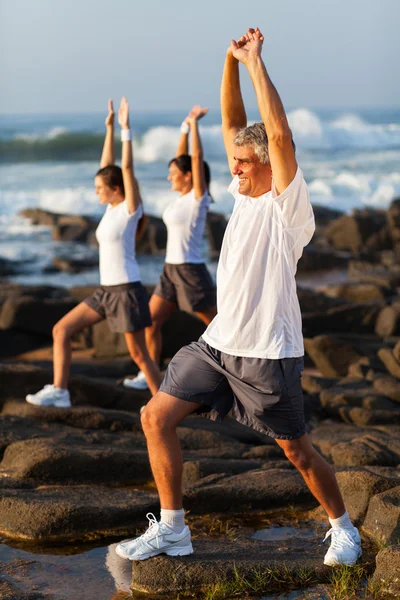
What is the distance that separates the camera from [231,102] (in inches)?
180

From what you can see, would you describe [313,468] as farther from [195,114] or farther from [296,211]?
[195,114]

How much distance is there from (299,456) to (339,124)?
54713mm

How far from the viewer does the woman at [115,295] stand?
23.8ft

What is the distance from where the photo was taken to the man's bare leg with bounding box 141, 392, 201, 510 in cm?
416

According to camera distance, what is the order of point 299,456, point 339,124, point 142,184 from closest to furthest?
1. point 299,456
2. point 142,184
3. point 339,124

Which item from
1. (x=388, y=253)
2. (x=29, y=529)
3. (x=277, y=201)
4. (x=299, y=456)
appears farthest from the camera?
(x=388, y=253)

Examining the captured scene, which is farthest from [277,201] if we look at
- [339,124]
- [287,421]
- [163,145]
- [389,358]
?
[339,124]

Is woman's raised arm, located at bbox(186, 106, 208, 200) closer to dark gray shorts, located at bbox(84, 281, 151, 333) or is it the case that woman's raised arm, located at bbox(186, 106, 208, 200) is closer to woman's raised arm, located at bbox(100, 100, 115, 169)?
woman's raised arm, located at bbox(100, 100, 115, 169)

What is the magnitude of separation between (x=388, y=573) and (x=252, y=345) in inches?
45.1

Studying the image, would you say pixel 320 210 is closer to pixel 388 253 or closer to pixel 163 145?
pixel 388 253

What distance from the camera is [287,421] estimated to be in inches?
163

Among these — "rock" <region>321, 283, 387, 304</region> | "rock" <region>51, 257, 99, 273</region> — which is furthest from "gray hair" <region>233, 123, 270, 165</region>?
"rock" <region>51, 257, 99, 273</region>

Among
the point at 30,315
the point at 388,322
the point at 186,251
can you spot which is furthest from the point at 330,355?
the point at 30,315

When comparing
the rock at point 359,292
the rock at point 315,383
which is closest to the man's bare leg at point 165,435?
the rock at point 315,383
